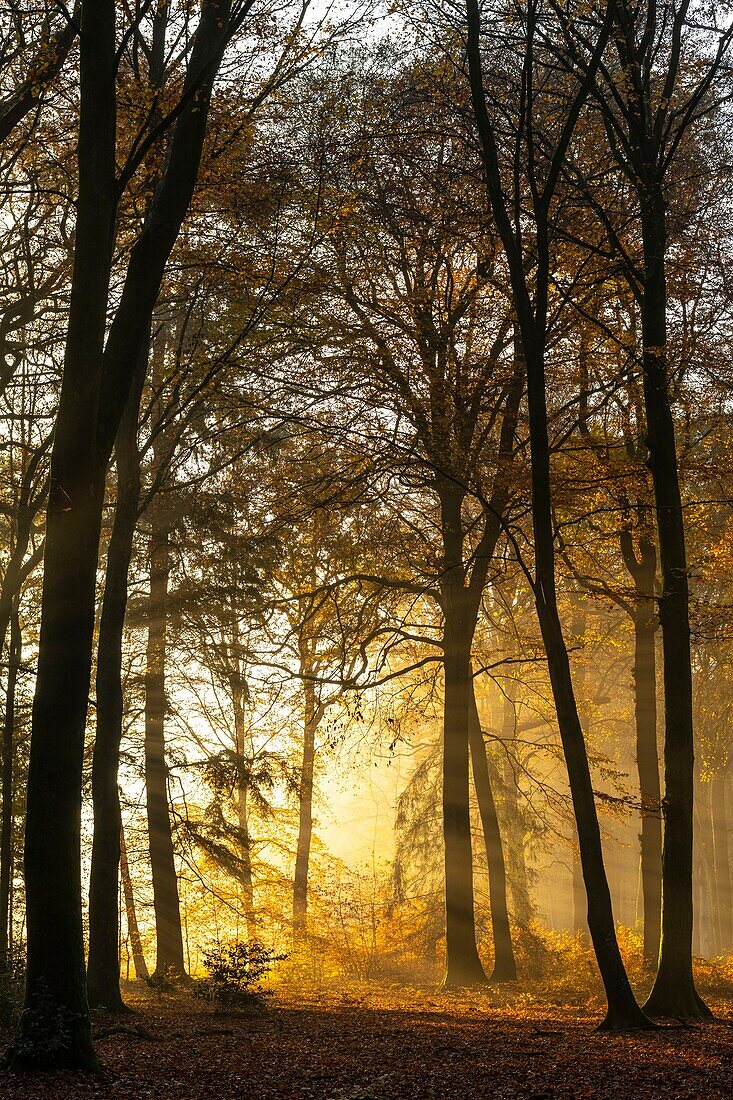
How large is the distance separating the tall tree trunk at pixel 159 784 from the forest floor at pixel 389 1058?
5707mm

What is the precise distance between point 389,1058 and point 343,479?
337 inches

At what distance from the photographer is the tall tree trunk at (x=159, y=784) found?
16.1 metres

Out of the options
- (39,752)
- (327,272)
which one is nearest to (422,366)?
(327,272)

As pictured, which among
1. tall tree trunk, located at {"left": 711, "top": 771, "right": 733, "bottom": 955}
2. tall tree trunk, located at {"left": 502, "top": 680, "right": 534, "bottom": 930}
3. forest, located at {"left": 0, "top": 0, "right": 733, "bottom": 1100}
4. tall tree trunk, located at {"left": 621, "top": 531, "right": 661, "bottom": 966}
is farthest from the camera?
tall tree trunk, located at {"left": 711, "top": 771, "right": 733, "bottom": 955}

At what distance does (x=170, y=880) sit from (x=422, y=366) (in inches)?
405

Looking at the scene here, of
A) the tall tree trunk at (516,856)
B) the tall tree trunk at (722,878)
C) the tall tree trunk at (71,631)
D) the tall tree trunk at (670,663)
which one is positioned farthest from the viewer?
the tall tree trunk at (722,878)

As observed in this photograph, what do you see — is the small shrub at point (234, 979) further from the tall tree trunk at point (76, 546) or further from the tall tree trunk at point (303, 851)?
the tall tree trunk at point (303, 851)

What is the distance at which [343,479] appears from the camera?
13930mm

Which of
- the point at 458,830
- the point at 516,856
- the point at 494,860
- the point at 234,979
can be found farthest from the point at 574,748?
the point at 516,856

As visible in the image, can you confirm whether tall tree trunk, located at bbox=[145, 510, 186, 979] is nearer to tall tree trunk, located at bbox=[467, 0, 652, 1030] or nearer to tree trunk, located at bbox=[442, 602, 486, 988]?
tree trunk, located at bbox=[442, 602, 486, 988]

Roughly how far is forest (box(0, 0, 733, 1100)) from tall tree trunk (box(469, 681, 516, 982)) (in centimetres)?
7

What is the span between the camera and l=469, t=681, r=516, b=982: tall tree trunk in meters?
16.1

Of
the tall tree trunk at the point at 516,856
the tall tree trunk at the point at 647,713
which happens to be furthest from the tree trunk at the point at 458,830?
the tall tree trunk at the point at 516,856

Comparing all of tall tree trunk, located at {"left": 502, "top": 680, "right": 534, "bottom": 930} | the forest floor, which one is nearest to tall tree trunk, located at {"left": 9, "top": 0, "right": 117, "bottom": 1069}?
the forest floor
